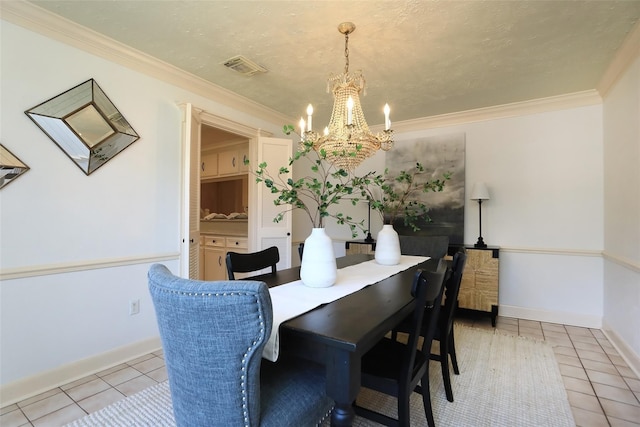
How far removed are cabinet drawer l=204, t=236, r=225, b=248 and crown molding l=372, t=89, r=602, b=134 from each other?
9.60ft

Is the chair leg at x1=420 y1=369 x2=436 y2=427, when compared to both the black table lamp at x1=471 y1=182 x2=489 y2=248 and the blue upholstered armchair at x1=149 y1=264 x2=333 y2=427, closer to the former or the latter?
the blue upholstered armchair at x1=149 y1=264 x2=333 y2=427

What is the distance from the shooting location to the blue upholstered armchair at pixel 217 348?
2.71 ft

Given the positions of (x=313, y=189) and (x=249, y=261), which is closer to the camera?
(x=313, y=189)

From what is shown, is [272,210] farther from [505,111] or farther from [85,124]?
[505,111]

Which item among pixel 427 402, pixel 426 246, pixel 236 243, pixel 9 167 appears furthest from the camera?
pixel 236 243

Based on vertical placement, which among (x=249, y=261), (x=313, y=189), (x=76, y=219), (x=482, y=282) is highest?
(x=313, y=189)

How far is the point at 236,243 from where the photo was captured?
14.1 feet

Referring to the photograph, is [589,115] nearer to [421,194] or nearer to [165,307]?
[421,194]

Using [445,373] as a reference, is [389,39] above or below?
above

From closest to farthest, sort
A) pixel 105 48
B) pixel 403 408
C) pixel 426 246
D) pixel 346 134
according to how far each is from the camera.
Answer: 1. pixel 403 408
2. pixel 346 134
3. pixel 105 48
4. pixel 426 246

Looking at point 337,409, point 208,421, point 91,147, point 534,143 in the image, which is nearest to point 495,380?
point 337,409

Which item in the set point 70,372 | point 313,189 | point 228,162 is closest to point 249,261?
point 313,189

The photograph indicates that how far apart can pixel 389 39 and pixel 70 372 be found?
324 centimetres

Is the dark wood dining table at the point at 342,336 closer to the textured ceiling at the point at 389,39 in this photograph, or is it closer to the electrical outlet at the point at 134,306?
the textured ceiling at the point at 389,39
